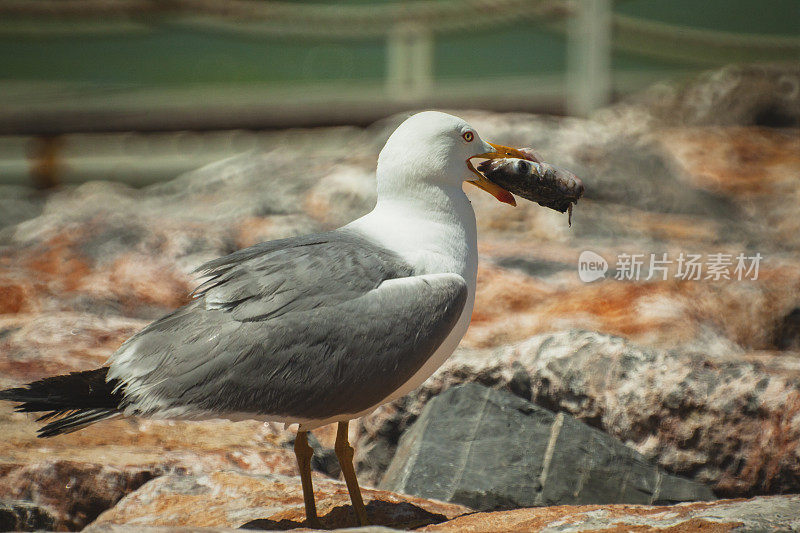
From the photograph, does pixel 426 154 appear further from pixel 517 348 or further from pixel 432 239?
pixel 517 348

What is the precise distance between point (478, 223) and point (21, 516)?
412cm

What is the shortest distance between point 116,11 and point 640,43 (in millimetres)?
5543

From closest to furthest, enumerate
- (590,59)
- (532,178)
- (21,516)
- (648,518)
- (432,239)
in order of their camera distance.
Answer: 1. (648,518)
2. (21,516)
3. (432,239)
4. (532,178)
5. (590,59)

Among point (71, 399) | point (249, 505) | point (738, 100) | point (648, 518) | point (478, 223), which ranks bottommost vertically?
point (249, 505)

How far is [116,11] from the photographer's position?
33.0 ft

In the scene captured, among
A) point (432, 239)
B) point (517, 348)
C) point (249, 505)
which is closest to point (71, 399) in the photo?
point (249, 505)

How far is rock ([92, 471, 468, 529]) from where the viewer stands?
3.40 m

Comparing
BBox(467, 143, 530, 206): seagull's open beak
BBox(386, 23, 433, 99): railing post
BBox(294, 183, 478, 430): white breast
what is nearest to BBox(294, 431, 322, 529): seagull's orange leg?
BBox(294, 183, 478, 430): white breast

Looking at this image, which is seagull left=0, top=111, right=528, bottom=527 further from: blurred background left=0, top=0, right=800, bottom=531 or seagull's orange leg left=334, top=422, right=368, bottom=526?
blurred background left=0, top=0, right=800, bottom=531

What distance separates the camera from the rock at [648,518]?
2.89 metres

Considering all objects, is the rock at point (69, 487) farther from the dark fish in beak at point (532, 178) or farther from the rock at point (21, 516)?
the dark fish in beak at point (532, 178)

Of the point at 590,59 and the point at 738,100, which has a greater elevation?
the point at 590,59

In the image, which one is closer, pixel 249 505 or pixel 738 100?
pixel 249 505

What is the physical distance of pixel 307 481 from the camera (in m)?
3.34
